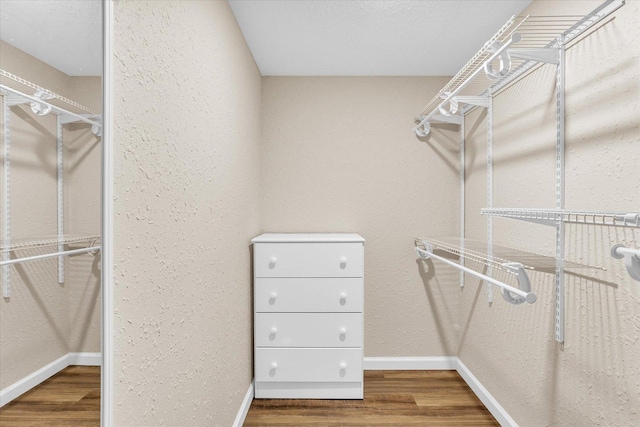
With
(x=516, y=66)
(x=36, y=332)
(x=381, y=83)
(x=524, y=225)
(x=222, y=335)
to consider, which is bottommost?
(x=222, y=335)

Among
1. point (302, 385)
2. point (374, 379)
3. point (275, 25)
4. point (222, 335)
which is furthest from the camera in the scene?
point (374, 379)

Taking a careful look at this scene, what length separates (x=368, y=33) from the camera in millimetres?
1991

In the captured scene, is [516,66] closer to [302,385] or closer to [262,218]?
[262,218]

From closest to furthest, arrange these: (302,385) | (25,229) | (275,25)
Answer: (25,229) → (275,25) → (302,385)

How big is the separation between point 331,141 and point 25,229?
2241 millimetres

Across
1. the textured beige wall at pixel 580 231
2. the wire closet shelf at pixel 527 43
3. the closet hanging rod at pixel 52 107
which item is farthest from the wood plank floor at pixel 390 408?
the closet hanging rod at pixel 52 107

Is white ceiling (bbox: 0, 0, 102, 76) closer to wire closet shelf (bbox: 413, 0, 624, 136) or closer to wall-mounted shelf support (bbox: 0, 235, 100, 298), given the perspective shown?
wall-mounted shelf support (bbox: 0, 235, 100, 298)

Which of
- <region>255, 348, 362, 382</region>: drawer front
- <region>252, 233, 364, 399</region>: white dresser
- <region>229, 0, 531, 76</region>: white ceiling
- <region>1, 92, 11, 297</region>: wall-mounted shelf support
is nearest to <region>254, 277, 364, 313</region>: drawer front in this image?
<region>252, 233, 364, 399</region>: white dresser

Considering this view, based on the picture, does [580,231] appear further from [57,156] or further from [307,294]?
[57,156]

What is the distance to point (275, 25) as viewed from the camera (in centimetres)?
192

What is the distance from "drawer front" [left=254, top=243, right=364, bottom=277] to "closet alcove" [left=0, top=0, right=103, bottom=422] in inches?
58.1

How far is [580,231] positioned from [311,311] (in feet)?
4.72

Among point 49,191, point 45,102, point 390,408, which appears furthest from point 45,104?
point 390,408

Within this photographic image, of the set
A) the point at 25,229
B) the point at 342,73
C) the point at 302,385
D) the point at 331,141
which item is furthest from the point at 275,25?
the point at 302,385
